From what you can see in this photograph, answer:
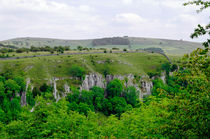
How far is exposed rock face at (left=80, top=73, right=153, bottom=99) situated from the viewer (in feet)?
364

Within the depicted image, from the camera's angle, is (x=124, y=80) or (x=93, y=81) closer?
A: (x=93, y=81)

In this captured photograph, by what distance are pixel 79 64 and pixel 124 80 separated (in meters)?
30.1

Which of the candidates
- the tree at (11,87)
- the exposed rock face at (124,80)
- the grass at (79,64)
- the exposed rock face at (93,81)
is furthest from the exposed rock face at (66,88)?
the tree at (11,87)

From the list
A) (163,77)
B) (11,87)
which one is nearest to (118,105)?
(163,77)

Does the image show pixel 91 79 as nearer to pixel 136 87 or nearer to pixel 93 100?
pixel 93 100

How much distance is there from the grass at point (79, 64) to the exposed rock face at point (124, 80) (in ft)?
13.1

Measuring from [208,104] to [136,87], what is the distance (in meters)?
102

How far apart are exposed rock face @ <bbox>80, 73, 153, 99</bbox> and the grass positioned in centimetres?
400

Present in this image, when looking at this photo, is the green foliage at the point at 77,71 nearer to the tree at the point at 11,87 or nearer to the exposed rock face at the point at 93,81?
the exposed rock face at the point at 93,81

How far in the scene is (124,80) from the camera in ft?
377

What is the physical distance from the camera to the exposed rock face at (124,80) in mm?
110825

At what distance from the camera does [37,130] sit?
3497 cm

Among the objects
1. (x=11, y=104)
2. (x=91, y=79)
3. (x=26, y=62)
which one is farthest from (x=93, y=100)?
(x=26, y=62)

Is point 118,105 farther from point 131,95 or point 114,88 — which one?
point 131,95
